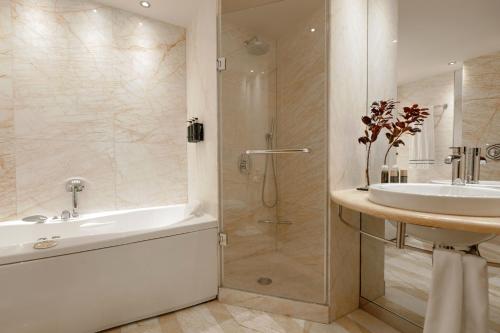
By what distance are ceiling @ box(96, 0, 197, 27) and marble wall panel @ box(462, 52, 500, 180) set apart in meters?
2.12

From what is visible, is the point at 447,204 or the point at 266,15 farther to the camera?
the point at 266,15

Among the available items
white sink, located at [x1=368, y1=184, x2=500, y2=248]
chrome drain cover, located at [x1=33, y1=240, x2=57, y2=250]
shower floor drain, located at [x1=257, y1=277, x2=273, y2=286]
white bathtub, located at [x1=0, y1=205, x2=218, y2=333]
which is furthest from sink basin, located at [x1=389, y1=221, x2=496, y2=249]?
chrome drain cover, located at [x1=33, y1=240, x2=57, y2=250]

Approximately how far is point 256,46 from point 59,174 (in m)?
1.97

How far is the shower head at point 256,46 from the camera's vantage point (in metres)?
1.98

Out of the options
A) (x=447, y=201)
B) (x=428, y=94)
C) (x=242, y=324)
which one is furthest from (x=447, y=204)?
(x=242, y=324)

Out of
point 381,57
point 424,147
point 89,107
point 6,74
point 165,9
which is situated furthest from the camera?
point 165,9

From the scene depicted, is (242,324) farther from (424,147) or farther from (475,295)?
(424,147)

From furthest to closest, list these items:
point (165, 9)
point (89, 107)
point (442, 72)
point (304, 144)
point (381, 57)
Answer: point (165, 9)
point (89, 107)
point (304, 144)
point (381, 57)
point (442, 72)

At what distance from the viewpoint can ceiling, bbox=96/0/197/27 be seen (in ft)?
7.27

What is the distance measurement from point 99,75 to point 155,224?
1468 mm

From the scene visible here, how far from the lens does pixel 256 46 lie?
2.00 meters

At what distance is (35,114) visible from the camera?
6.57 feet

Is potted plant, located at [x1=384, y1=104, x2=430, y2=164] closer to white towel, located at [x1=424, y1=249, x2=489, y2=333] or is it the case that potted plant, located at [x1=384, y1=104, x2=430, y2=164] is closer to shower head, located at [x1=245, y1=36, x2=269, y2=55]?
white towel, located at [x1=424, y1=249, x2=489, y2=333]

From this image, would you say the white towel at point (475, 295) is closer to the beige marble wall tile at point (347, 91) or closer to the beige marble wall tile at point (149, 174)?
the beige marble wall tile at point (347, 91)
